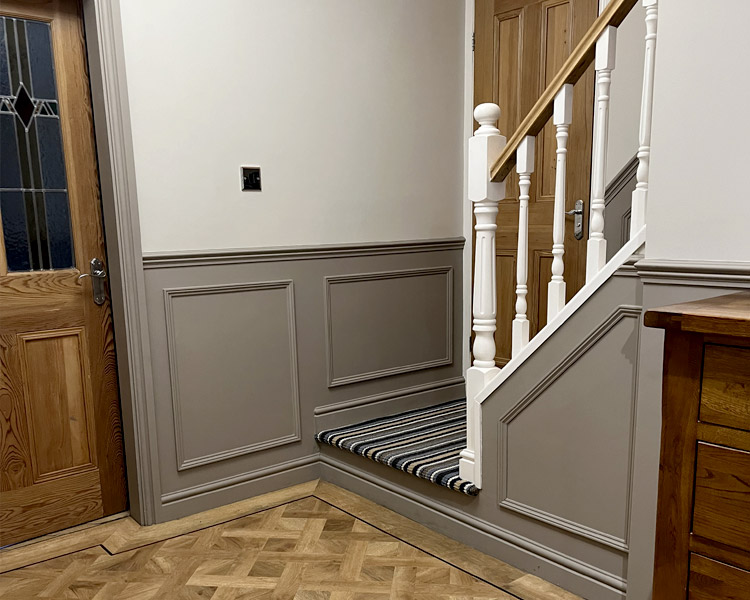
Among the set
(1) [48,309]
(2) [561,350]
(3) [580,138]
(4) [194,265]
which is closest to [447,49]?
(3) [580,138]

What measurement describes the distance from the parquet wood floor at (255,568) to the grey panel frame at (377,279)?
71 cm

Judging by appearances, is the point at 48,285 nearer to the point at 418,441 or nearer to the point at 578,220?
the point at 418,441

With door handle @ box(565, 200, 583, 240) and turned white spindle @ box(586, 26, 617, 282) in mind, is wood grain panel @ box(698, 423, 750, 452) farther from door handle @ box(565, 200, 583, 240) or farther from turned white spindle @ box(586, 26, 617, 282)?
door handle @ box(565, 200, 583, 240)

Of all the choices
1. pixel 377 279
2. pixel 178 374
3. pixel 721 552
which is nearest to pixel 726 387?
pixel 721 552

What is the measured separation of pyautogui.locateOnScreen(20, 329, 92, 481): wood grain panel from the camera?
236cm

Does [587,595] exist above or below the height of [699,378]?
below

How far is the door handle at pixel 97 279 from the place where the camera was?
2.45 meters

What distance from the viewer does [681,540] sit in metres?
1.18

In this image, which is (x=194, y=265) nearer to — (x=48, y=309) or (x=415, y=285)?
(x=48, y=309)

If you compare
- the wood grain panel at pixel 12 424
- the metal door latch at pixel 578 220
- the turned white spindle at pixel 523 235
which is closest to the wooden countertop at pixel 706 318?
the turned white spindle at pixel 523 235

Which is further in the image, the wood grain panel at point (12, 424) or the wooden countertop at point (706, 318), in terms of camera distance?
the wood grain panel at point (12, 424)

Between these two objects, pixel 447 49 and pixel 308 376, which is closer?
pixel 308 376

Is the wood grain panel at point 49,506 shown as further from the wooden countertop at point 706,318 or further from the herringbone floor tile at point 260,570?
the wooden countertop at point 706,318

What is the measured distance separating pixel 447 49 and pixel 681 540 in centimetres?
267
